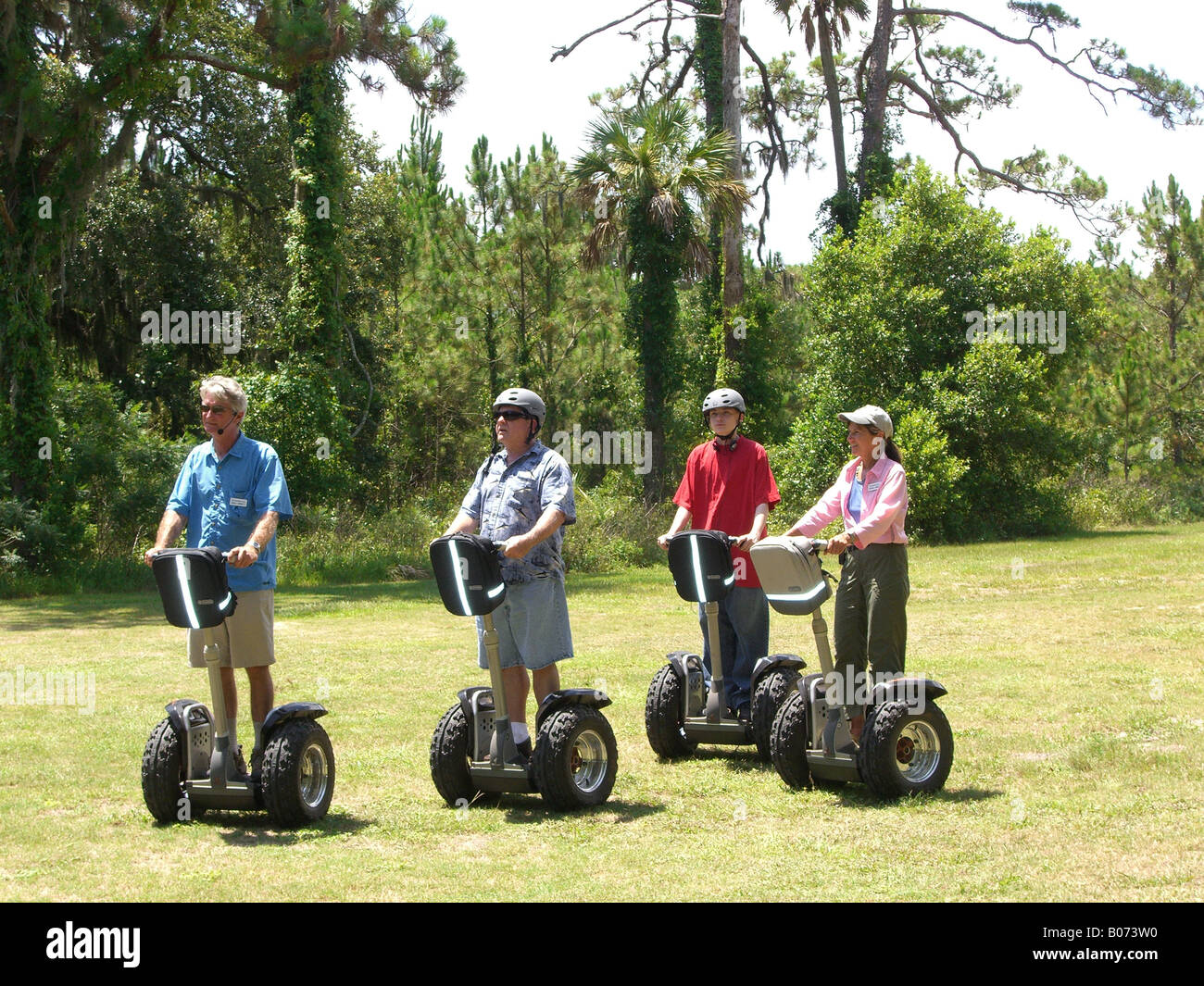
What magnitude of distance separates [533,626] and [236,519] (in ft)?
5.07

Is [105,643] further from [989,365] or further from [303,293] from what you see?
[989,365]

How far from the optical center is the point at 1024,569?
20.1 meters

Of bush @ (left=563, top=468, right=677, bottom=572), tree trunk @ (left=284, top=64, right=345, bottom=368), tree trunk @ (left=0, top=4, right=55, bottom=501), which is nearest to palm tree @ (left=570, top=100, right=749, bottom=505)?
bush @ (left=563, top=468, right=677, bottom=572)

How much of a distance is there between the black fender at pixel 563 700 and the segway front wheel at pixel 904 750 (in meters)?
1.36

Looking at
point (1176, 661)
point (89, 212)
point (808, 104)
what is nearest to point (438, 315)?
point (89, 212)

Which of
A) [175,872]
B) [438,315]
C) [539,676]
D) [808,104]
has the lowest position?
[175,872]

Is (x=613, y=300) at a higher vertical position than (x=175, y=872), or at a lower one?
higher

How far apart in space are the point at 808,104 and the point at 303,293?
1979 cm

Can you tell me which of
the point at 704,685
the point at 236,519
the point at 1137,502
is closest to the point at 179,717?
the point at 236,519

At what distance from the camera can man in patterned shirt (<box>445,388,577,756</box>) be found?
21.3ft

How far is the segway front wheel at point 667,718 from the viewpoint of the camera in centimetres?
776

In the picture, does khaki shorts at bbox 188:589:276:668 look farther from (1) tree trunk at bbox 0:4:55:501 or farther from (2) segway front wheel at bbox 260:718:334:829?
(1) tree trunk at bbox 0:4:55:501

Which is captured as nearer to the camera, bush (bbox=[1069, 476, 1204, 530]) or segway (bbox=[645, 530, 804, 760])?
segway (bbox=[645, 530, 804, 760])

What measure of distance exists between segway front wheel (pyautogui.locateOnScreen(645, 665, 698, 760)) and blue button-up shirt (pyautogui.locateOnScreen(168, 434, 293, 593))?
2539 mm
